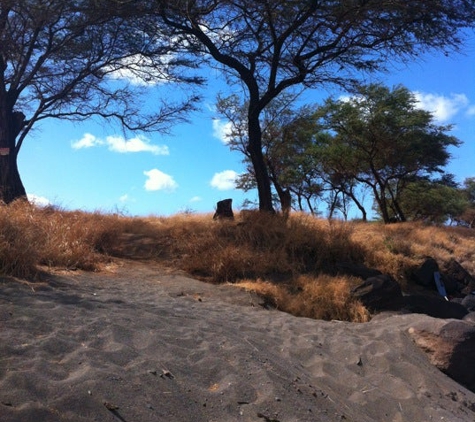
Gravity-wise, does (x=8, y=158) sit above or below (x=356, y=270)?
above

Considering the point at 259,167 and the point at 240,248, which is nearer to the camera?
the point at 240,248

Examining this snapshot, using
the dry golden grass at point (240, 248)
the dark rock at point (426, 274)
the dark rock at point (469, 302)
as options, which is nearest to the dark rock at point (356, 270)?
the dry golden grass at point (240, 248)

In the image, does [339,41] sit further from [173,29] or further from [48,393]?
[48,393]

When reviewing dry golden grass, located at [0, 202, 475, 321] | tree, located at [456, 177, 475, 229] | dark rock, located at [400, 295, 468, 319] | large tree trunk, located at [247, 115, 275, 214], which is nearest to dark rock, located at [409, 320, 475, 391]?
dry golden grass, located at [0, 202, 475, 321]

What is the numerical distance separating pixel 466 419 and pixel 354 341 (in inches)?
70.4

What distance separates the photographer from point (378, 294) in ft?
31.9

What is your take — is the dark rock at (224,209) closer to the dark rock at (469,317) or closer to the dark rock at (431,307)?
the dark rock at (431,307)

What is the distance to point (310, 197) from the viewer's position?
92.7 feet

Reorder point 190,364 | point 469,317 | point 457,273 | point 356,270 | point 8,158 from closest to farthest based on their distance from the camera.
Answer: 1. point 190,364
2. point 469,317
3. point 356,270
4. point 457,273
5. point 8,158

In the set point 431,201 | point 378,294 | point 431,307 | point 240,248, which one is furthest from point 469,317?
point 431,201

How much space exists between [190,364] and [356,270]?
23.0 ft

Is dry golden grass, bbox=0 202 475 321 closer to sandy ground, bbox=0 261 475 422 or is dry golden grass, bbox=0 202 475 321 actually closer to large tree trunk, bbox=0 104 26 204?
sandy ground, bbox=0 261 475 422

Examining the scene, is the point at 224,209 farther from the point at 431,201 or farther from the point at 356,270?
the point at 431,201

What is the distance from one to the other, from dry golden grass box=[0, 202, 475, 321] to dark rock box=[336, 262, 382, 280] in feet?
0.60
